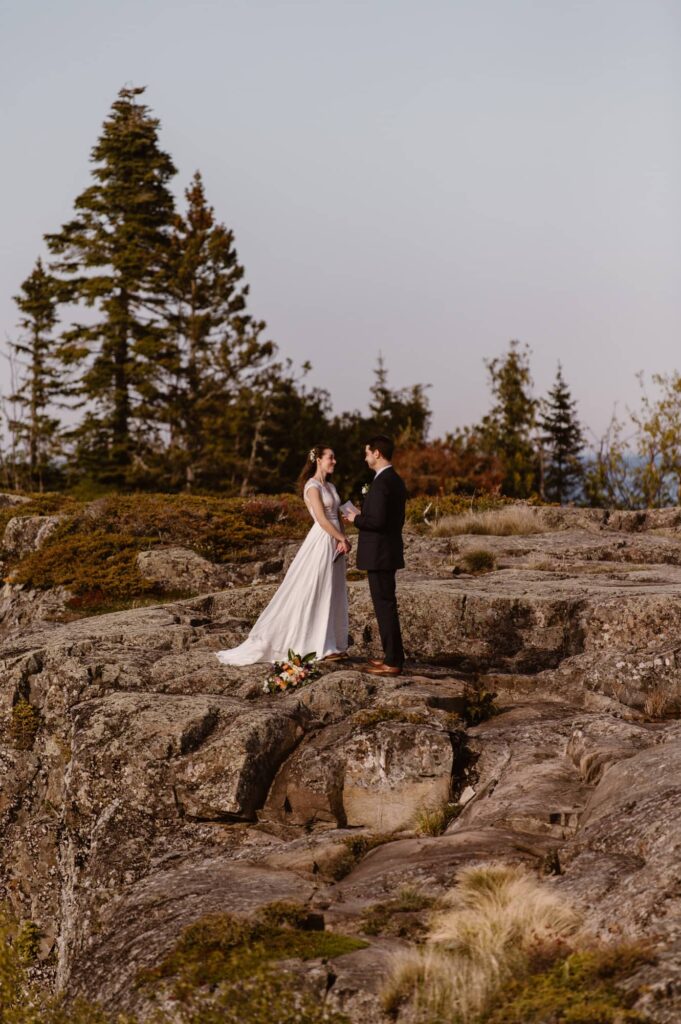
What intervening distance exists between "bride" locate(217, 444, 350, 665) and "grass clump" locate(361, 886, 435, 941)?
5.99 m

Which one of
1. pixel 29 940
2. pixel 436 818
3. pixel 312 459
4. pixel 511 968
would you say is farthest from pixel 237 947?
pixel 312 459

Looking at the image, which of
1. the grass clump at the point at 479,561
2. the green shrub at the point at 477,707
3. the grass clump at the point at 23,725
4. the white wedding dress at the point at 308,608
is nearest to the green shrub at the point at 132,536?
the grass clump at the point at 479,561

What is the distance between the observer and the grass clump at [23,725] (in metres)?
13.4

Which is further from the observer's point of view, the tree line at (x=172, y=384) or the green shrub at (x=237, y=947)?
the tree line at (x=172, y=384)

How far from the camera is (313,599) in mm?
13742

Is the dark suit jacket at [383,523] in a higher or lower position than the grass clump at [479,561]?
higher

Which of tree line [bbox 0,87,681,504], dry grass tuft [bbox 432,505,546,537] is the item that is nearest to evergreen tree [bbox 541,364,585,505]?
tree line [bbox 0,87,681,504]

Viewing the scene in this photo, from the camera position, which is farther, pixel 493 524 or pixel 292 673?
pixel 493 524

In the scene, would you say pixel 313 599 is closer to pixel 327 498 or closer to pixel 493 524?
pixel 327 498

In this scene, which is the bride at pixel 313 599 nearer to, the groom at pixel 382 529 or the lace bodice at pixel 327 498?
the lace bodice at pixel 327 498

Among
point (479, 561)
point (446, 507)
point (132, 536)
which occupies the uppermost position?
point (446, 507)

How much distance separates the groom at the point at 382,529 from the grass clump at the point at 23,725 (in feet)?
14.7

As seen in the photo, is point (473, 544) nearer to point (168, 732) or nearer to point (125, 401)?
point (168, 732)

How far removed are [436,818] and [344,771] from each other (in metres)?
1.22
